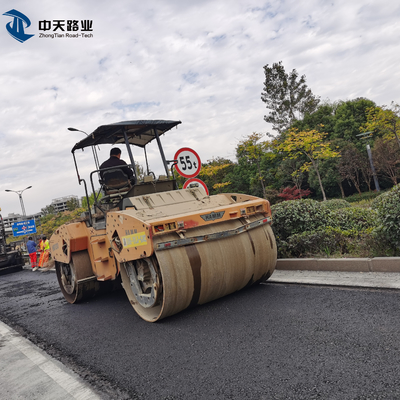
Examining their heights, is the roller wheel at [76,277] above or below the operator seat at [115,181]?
below

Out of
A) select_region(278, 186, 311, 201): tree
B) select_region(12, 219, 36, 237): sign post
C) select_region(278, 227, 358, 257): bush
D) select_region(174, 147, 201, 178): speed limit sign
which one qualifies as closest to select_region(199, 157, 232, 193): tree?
select_region(278, 186, 311, 201): tree

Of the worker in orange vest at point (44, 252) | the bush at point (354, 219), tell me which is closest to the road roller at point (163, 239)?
the bush at point (354, 219)

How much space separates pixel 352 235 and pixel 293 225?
3.24ft

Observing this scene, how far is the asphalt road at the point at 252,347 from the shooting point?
2650mm

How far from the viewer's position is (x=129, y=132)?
20.3 feet

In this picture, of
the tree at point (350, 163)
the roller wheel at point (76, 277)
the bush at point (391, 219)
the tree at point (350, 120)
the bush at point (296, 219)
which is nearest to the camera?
the bush at point (391, 219)

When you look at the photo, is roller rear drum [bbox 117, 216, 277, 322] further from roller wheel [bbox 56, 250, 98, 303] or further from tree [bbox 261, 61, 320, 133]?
tree [bbox 261, 61, 320, 133]

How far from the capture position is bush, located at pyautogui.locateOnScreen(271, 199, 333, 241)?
262 inches

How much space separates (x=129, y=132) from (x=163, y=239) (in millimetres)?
2639

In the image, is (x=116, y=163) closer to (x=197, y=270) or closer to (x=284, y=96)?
(x=197, y=270)

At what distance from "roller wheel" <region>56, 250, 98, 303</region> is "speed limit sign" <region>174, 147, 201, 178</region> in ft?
8.19

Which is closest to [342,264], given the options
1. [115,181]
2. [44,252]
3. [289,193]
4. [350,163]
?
[115,181]

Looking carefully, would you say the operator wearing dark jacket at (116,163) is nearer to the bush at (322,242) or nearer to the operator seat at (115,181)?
the operator seat at (115,181)

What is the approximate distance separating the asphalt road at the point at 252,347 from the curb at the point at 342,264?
28.9 inches
